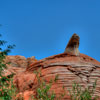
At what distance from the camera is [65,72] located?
11398 mm

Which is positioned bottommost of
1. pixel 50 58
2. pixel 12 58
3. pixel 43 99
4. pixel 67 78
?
pixel 43 99

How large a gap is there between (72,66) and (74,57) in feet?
4.53

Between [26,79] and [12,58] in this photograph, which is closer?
[26,79]

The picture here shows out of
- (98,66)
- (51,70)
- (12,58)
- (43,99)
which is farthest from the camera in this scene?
(12,58)

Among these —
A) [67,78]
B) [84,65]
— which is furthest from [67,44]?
[67,78]

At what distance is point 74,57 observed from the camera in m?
13.1

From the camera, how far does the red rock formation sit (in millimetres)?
10914

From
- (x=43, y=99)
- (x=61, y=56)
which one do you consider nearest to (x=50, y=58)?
(x=61, y=56)

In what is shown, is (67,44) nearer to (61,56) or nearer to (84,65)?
(61,56)

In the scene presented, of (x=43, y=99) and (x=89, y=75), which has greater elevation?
(x=89, y=75)

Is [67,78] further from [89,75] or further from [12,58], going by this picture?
[12,58]

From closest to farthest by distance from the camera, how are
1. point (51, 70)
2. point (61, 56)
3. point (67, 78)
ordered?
point (67, 78), point (51, 70), point (61, 56)

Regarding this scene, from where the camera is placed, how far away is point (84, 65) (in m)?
12.0

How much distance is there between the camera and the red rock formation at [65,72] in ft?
35.8
